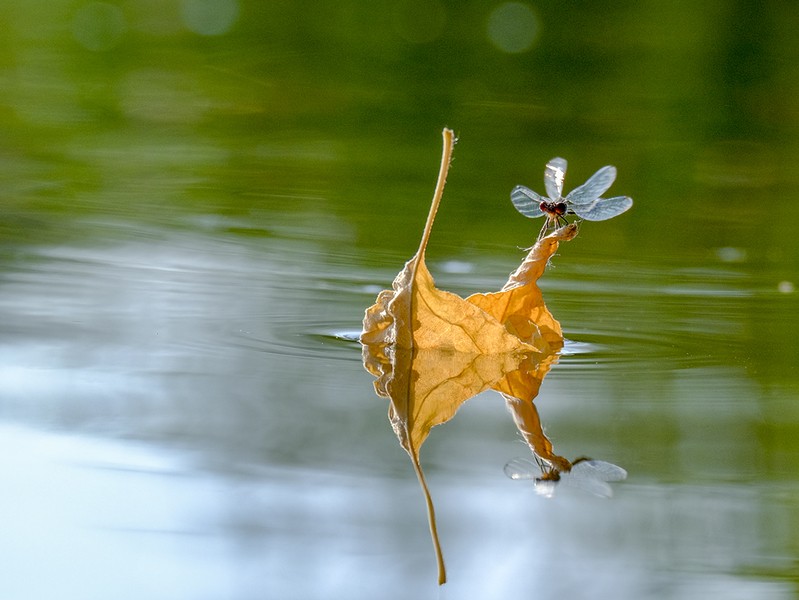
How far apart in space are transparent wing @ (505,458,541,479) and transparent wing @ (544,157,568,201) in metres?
0.68

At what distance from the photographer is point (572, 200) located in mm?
1724

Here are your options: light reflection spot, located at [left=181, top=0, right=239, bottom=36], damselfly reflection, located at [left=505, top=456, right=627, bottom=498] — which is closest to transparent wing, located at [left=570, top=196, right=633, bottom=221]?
damselfly reflection, located at [left=505, top=456, right=627, bottom=498]

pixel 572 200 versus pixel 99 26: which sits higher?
pixel 99 26

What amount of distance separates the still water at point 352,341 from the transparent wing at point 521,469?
0.04ft

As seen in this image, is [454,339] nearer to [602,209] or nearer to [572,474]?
[602,209]

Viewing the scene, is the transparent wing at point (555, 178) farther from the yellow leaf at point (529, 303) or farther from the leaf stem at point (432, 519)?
the leaf stem at point (432, 519)

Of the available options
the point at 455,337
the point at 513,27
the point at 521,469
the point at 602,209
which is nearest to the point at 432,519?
the point at 521,469

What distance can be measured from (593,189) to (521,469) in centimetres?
69

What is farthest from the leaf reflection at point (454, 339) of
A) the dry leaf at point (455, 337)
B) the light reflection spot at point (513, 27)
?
the light reflection spot at point (513, 27)

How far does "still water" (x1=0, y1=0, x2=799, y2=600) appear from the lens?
0.92m

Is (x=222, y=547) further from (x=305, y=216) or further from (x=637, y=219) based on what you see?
(x=637, y=219)

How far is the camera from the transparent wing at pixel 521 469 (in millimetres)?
1098

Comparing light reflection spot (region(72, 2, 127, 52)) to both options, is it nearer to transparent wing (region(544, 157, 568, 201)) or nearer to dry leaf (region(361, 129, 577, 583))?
transparent wing (region(544, 157, 568, 201))

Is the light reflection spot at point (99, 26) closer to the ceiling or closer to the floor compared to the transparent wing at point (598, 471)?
closer to the ceiling
